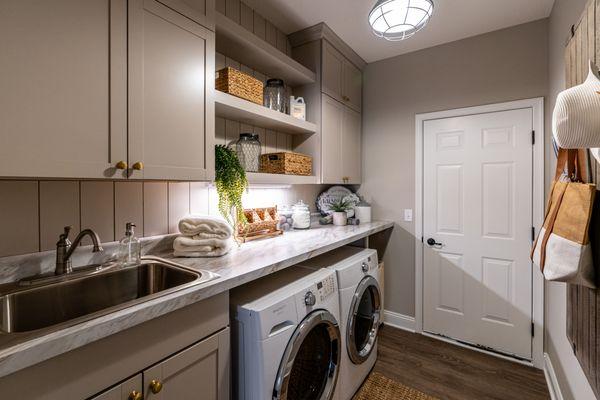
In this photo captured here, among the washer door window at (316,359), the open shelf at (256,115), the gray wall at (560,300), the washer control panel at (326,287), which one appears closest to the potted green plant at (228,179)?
the open shelf at (256,115)

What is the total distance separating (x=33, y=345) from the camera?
0.68 m

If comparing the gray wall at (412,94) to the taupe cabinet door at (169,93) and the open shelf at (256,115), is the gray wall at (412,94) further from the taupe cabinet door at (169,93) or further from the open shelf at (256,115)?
the taupe cabinet door at (169,93)

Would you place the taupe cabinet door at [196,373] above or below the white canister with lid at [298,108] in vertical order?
below

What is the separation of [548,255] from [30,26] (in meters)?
1.83

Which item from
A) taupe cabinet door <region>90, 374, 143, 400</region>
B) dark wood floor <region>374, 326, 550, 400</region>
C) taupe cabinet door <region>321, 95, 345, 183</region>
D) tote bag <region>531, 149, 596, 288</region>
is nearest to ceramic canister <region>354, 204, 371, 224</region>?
taupe cabinet door <region>321, 95, 345, 183</region>

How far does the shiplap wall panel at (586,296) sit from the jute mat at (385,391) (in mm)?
1018

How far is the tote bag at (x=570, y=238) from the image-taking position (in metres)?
0.91

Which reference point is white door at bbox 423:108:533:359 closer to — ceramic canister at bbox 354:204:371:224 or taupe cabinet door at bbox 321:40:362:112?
ceramic canister at bbox 354:204:371:224

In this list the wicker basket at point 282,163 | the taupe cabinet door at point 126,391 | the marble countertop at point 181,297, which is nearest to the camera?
the marble countertop at point 181,297

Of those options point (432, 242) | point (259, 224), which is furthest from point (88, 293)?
point (432, 242)

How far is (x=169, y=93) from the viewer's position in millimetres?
1275

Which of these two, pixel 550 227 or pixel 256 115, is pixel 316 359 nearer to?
pixel 550 227

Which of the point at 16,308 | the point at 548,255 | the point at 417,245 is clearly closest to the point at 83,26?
the point at 16,308

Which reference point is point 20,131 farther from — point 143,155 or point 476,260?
point 476,260
